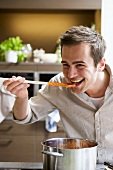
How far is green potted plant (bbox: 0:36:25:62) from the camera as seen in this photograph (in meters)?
3.37

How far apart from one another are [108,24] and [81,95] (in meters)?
2.06

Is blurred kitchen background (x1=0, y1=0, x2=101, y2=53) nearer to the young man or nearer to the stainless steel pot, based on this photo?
the young man

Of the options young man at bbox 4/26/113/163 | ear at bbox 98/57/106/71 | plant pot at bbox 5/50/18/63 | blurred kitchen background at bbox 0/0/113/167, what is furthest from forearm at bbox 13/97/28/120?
plant pot at bbox 5/50/18/63

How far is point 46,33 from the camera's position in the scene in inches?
149

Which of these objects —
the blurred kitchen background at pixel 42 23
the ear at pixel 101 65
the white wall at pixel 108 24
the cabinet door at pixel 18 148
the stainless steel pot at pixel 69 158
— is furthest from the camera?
the blurred kitchen background at pixel 42 23

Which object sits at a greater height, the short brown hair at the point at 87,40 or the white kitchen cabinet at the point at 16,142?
the short brown hair at the point at 87,40

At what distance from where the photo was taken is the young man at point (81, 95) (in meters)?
1.41

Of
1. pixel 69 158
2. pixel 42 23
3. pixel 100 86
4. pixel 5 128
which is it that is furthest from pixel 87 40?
pixel 42 23

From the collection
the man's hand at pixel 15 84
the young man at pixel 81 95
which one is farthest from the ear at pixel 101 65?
the man's hand at pixel 15 84

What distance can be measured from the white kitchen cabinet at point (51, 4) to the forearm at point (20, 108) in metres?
2.00

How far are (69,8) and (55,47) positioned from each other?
537 mm

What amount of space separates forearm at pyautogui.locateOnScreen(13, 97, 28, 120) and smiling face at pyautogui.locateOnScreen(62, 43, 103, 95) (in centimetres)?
25

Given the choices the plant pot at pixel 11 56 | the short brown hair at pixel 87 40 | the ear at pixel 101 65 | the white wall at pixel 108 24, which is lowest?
the ear at pixel 101 65

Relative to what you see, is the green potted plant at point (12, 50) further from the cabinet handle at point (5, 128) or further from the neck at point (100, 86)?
the neck at point (100, 86)
